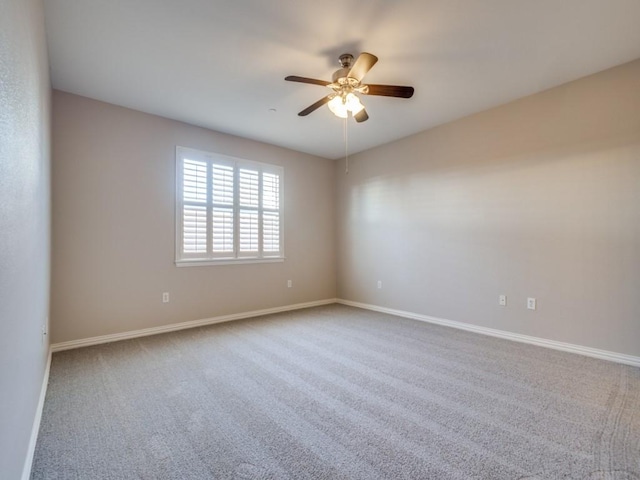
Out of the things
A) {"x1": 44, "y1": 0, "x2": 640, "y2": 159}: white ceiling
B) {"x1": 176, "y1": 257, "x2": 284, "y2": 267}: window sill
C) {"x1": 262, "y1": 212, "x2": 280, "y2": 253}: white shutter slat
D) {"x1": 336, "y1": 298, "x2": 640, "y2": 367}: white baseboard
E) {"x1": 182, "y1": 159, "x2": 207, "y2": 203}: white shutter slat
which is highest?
{"x1": 44, "y1": 0, "x2": 640, "y2": 159}: white ceiling

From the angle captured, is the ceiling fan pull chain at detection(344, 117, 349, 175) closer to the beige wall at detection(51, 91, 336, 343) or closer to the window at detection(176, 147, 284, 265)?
the window at detection(176, 147, 284, 265)

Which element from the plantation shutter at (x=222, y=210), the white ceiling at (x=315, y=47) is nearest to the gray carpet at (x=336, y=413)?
the plantation shutter at (x=222, y=210)

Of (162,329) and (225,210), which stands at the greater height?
(225,210)

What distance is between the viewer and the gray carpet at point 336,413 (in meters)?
1.56

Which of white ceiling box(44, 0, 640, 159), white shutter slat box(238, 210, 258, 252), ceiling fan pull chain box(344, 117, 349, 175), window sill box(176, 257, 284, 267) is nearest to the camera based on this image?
white ceiling box(44, 0, 640, 159)

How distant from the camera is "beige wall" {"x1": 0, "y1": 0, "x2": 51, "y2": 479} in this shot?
1022 millimetres

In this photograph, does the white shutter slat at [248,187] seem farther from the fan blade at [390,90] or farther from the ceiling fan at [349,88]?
the fan blade at [390,90]

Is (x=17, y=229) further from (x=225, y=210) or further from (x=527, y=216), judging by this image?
(x=527, y=216)

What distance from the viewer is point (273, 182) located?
4.94m

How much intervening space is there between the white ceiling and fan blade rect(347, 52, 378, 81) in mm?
266

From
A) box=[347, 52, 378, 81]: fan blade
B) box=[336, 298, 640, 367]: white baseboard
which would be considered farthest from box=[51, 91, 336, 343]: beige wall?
box=[347, 52, 378, 81]: fan blade

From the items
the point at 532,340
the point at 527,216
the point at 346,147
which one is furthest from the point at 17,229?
the point at 346,147

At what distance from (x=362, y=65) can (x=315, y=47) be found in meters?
0.49

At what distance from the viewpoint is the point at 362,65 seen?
2.30m
